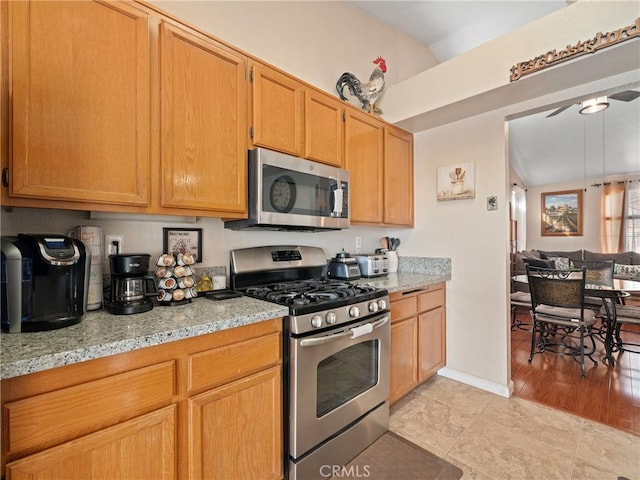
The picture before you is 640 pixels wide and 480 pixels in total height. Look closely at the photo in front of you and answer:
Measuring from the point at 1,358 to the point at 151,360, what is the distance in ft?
1.20

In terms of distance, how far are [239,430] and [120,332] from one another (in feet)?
2.12

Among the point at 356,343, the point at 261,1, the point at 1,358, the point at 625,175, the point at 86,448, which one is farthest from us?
the point at 625,175

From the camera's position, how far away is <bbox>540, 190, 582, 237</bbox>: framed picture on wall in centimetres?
611

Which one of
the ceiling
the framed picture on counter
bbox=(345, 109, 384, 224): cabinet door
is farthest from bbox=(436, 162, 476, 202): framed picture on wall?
the framed picture on counter

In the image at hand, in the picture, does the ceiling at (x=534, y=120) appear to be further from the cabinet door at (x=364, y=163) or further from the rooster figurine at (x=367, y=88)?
the cabinet door at (x=364, y=163)

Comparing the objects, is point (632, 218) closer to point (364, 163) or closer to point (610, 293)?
point (610, 293)

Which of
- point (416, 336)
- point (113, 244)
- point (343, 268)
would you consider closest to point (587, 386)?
point (416, 336)

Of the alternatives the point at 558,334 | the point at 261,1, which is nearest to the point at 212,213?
the point at 261,1

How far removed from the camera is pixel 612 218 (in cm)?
561

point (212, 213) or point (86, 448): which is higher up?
point (212, 213)

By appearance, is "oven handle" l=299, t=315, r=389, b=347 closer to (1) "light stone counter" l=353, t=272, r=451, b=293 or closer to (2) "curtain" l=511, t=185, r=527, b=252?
(1) "light stone counter" l=353, t=272, r=451, b=293

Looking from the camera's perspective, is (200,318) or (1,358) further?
(200,318)

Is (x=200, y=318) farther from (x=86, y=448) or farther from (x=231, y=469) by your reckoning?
(x=231, y=469)

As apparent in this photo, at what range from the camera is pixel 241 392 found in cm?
125
